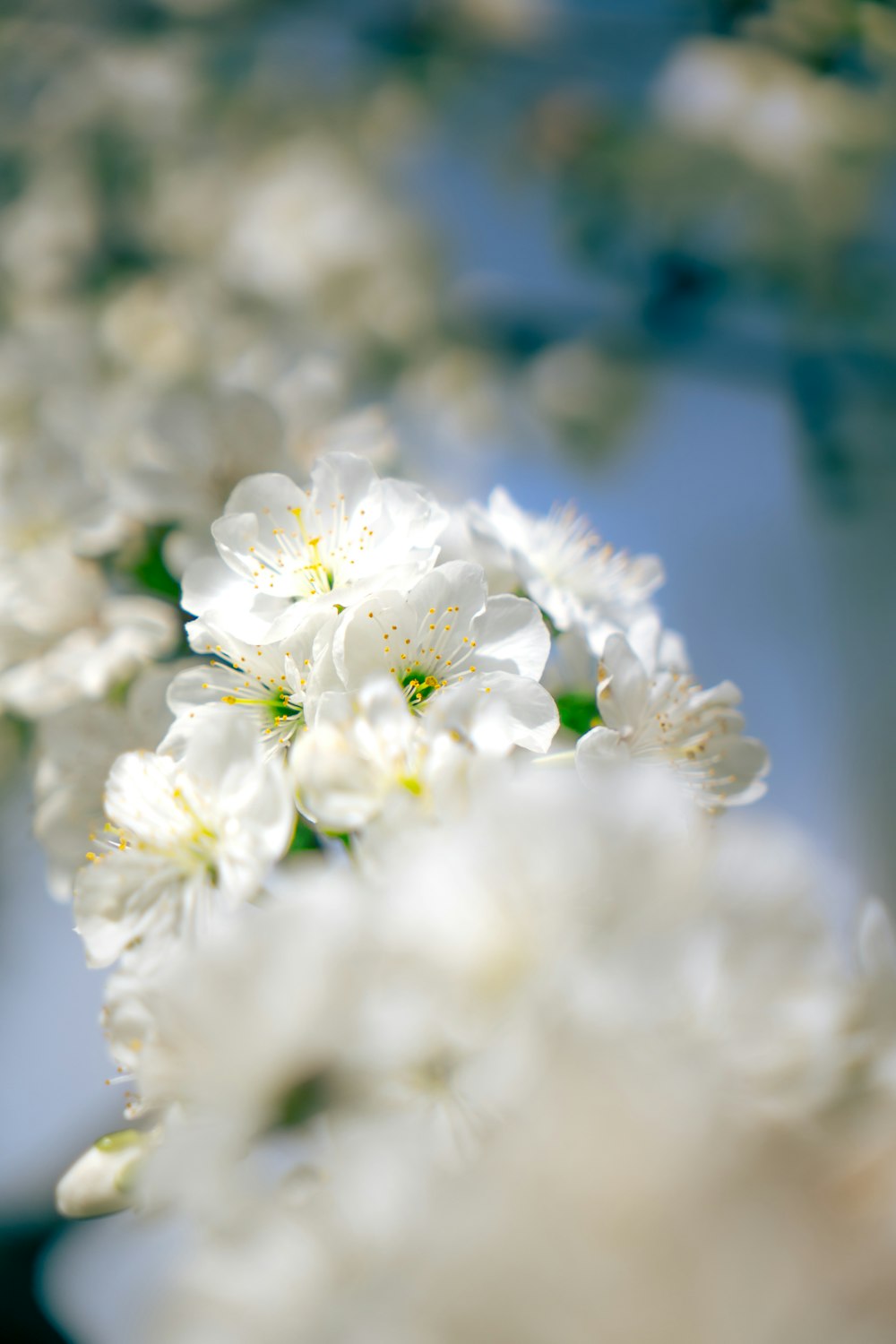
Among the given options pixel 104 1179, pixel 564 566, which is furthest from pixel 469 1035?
pixel 564 566

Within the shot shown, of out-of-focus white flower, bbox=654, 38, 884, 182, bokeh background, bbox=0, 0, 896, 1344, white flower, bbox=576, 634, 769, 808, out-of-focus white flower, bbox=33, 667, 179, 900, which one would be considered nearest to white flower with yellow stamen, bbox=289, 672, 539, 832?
white flower, bbox=576, 634, 769, 808

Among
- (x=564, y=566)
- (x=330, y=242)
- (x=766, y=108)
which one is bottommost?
(x=564, y=566)

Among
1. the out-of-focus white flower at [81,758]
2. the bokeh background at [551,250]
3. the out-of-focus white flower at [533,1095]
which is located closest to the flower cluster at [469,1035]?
the out-of-focus white flower at [533,1095]

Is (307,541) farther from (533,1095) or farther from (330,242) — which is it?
(330,242)

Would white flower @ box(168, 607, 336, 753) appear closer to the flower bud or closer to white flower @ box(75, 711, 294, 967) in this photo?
white flower @ box(75, 711, 294, 967)

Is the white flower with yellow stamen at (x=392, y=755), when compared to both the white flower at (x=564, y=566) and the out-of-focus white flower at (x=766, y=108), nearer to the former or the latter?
the white flower at (x=564, y=566)

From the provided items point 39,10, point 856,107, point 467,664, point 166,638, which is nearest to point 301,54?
point 39,10
